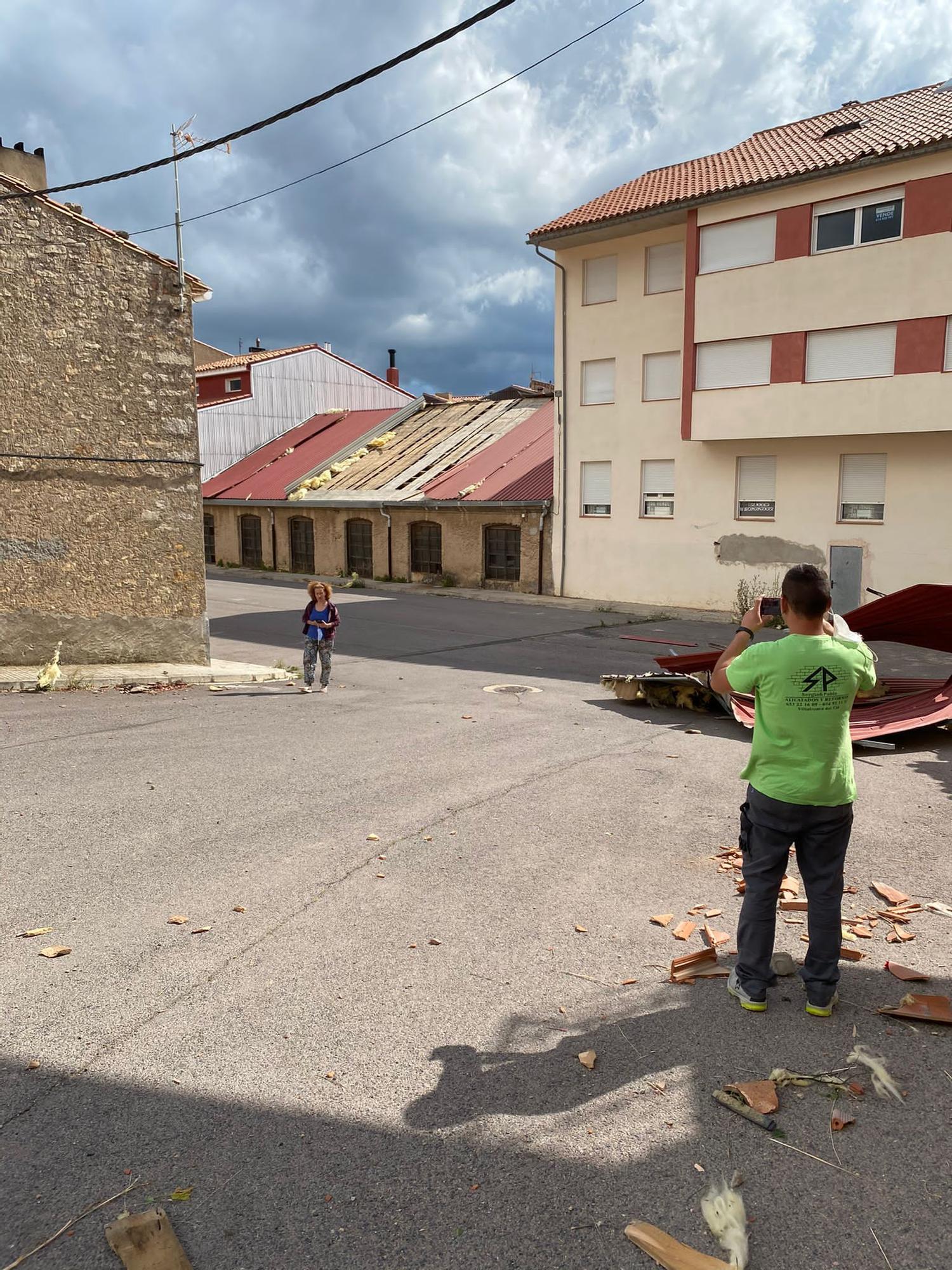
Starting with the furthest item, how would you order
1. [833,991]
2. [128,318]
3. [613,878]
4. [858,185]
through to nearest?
[858,185] < [128,318] < [613,878] < [833,991]

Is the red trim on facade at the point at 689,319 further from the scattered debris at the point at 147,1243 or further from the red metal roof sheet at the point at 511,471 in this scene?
the scattered debris at the point at 147,1243

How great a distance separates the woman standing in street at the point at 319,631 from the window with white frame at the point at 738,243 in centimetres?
1449

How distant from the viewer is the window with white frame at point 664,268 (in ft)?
74.8

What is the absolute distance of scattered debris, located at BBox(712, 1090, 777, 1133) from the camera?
3147 millimetres

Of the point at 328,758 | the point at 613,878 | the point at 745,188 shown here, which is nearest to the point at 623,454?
the point at 745,188

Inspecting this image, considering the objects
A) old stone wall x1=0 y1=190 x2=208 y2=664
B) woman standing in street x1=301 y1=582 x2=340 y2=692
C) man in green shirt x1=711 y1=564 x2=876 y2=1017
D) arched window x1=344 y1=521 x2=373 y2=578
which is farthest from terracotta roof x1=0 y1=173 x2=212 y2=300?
arched window x1=344 y1=521 x2=373 y2=578

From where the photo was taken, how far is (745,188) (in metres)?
20.2

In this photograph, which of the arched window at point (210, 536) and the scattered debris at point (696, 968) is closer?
the scattered debris at point (696, 968)

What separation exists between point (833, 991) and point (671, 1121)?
113cm

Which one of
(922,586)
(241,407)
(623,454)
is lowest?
(922,586)

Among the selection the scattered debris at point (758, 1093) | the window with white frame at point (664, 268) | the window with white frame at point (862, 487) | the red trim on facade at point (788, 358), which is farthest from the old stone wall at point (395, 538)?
the scattered debris at point (758, 1093)

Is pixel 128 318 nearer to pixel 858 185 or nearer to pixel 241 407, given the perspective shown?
pixel 858 185

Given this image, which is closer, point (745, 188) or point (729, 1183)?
point (729, 1183)

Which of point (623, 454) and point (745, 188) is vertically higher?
point (745, 188)
